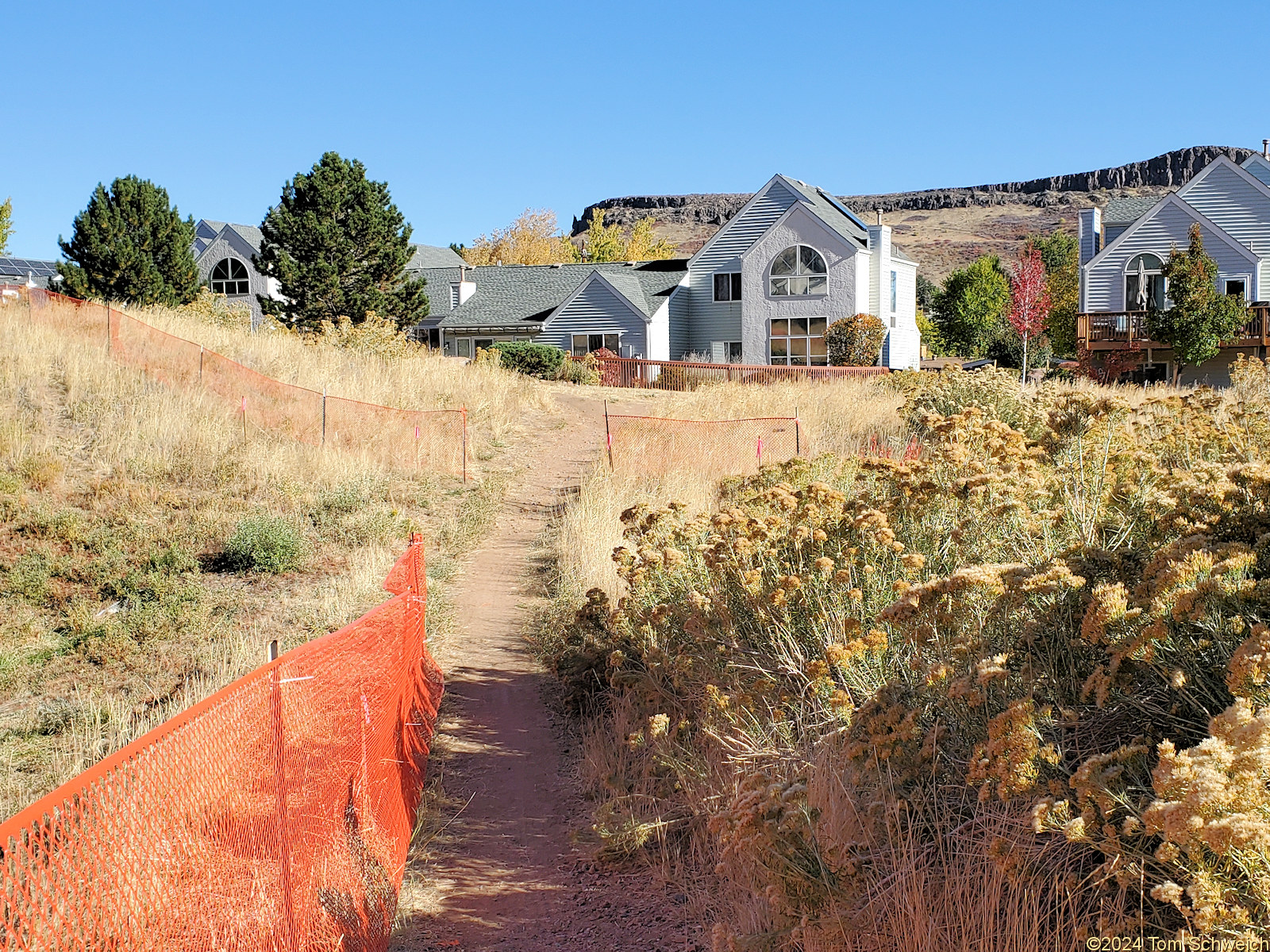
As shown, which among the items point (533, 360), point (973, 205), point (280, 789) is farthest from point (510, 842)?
point (973, 205)

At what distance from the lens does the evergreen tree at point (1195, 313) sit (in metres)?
30.8

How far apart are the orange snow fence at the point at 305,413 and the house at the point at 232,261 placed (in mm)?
35600

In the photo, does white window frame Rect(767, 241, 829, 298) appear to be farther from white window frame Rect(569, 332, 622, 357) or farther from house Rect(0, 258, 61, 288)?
house Rect(0, 258, 61, 288)

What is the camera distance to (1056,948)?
9.50 feet

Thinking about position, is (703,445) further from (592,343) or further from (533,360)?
(592,343)

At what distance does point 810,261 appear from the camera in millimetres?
40625

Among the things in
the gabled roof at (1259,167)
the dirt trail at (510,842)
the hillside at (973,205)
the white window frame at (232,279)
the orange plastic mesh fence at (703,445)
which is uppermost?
the hillside at (973,205)

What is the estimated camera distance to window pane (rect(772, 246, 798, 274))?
40.8m

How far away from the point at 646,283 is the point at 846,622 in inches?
1602

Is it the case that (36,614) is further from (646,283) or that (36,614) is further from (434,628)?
(646,283)

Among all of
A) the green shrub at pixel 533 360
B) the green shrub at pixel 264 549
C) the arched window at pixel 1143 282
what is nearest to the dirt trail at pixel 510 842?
the green shrub at pixel 264 549

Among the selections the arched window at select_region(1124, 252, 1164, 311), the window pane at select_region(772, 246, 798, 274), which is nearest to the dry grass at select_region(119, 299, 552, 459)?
the window pane at select_region(772, 246, 798, 274)

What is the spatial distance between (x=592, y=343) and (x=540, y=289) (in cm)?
646

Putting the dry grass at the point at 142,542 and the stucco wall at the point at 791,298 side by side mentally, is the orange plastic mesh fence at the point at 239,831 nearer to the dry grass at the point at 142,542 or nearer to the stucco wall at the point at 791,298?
the dry grass at the point at 142,542
